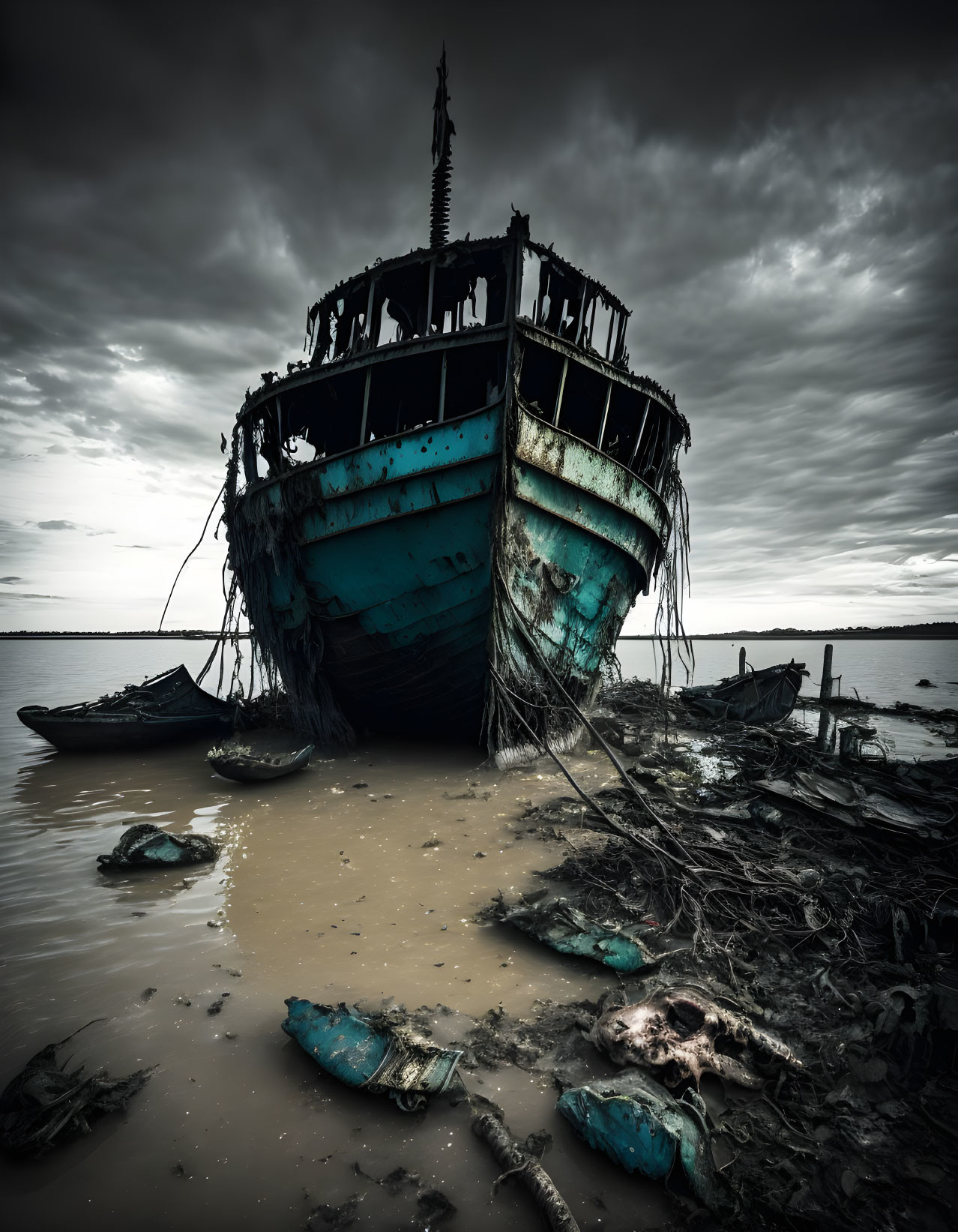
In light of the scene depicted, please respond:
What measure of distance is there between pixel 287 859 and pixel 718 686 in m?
13.2

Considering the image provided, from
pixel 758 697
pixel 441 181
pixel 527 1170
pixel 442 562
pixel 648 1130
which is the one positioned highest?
pixel 441 181

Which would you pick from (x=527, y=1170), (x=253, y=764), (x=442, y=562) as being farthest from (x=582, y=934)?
(x=253, y=764)

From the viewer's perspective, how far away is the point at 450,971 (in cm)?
322

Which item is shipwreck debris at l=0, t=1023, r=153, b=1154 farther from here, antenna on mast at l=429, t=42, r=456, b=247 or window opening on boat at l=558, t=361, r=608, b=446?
antenna on mast at l=429, t=42, r=456, b=247

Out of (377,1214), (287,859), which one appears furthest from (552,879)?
(377,1214)

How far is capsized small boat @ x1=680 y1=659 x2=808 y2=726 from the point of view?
514 inches

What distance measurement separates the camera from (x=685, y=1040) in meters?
2.44

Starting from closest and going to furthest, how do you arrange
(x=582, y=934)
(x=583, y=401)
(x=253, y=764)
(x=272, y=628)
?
(x=582, y=934) < (x=253, y=764) < (x=583, y=401) < (x=272, y=628)

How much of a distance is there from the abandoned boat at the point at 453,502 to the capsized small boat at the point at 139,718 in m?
2.59

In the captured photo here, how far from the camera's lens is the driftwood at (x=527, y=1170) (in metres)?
1.76

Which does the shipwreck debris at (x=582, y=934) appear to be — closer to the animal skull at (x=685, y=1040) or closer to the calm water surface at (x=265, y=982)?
the calm water surface at (x=265, y=982)

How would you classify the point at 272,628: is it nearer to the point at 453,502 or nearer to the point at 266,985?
the point at 453,502

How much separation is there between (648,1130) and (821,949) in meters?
2.09

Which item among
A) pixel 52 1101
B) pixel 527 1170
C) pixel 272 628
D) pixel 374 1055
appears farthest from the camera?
pixel 272 628
